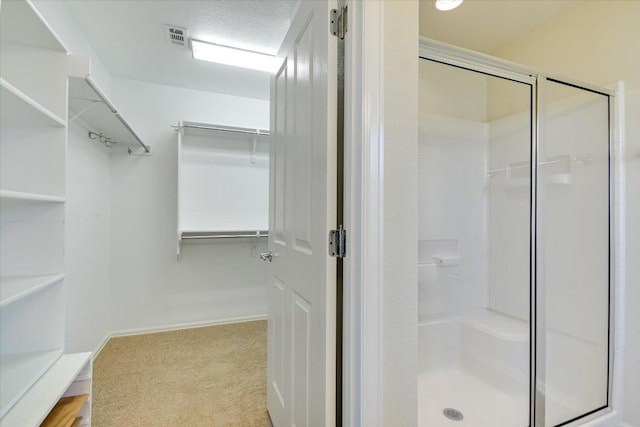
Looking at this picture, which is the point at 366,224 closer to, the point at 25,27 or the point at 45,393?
the point at 45,393

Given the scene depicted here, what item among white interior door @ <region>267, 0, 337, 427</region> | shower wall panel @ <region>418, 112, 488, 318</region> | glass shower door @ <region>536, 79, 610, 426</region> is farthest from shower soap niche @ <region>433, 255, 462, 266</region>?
white interior door @ <region>267, 0, 337, 427</region>

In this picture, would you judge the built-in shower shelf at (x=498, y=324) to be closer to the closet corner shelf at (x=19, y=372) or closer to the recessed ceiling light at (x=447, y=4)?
the recessed ceiling light at (x=447, y=4)

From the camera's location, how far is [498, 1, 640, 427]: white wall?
4.82ft

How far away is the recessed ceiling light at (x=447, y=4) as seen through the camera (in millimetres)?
1575

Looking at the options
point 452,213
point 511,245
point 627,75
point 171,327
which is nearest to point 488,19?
point 627,75

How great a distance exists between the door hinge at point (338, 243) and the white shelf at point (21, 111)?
3.35 ft

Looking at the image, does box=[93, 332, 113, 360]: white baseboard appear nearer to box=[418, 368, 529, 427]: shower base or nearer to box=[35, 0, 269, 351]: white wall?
box=[35, 0, 269, 351]: white wall

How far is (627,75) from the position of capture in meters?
1.51

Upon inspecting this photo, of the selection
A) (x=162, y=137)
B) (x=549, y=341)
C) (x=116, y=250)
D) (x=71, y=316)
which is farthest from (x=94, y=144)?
(x=549, y=341)

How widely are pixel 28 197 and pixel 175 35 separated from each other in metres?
1.62

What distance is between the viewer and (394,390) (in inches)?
32.6

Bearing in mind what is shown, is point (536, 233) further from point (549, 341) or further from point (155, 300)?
point (155, 300)

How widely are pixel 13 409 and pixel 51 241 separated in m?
0.55

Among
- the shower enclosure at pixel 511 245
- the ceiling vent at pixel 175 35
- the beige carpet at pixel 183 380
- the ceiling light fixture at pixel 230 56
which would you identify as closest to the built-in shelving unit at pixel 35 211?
the beige carpet at pixel 183 380
